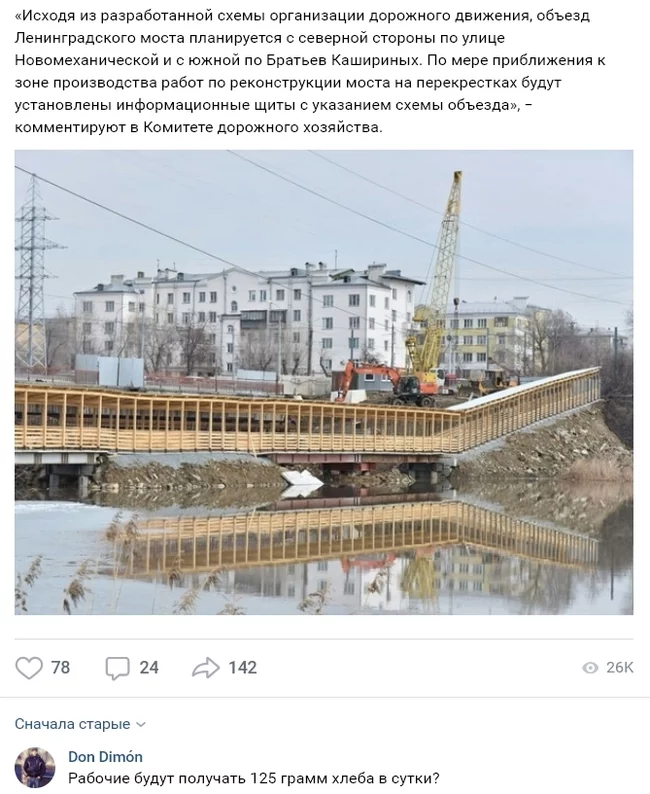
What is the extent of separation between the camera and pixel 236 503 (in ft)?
70.5

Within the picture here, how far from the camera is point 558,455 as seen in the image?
3581cm

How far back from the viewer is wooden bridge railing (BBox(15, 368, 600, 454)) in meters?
22.4

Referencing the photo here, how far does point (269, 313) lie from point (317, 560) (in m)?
39.9

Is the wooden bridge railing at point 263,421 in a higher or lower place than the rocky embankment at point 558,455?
higher

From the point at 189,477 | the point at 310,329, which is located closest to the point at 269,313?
the point at 310,329

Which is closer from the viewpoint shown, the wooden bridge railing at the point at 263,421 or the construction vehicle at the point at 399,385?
the wooden bridge railing at the point at 263,421

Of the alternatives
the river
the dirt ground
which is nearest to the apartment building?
the dirt ground

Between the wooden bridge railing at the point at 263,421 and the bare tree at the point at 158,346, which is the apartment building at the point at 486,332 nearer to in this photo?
the bare tree at the point at 158,346

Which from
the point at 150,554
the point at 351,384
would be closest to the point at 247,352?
the point at 351,384

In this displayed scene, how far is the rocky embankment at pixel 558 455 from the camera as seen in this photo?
110ft
